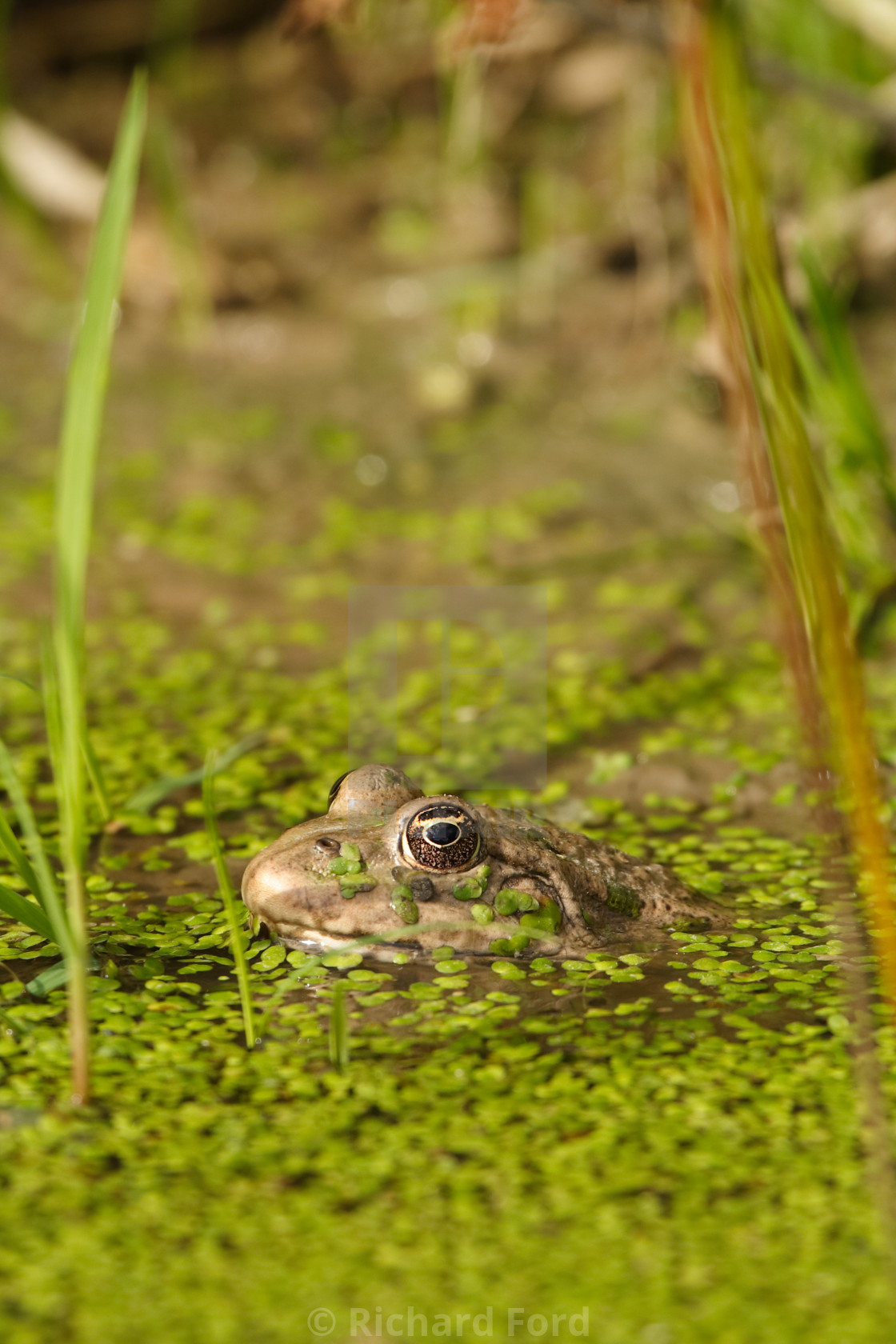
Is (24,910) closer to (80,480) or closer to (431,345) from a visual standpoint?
(80,480)

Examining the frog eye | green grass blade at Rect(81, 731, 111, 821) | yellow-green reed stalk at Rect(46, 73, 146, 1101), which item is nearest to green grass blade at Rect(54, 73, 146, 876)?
yellow-green reed stalk at Rect(46, 73, 146, 1101)

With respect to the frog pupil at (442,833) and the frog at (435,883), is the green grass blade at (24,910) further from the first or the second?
the frog pupil at (442,833)

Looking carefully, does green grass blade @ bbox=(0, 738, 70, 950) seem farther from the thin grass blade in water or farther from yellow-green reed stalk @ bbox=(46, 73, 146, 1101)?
the thin grass blade in water

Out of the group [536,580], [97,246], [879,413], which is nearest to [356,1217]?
[97,246]

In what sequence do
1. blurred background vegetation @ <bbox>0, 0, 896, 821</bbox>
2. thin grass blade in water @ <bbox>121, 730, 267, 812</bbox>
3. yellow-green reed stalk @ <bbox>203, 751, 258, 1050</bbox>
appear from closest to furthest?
yellow-green reed stalk @ <bbox>203, 751, 258, 1050</bbox>
thin grass blade in water @ <bbox>121, 730, 267, 812</bbox>
blurred background vegetation @ <bbox>0, 0, 896, 821</bbox>

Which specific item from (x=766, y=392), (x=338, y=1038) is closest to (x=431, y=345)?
(x=338, y=1038)

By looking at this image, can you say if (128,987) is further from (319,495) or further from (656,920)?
(319,495)
